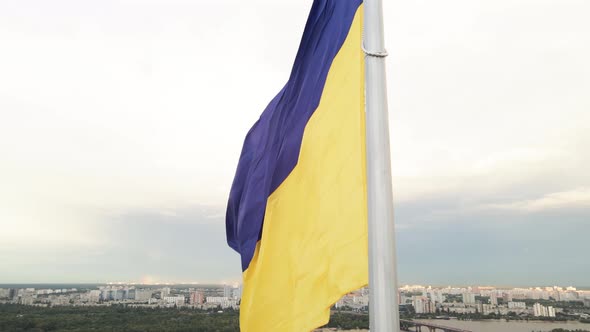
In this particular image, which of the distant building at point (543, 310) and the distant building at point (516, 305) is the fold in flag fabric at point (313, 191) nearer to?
the distant building at point (543, 310)

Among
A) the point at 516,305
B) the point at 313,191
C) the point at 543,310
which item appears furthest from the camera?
the point at 516,305

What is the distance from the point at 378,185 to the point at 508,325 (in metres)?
54.4

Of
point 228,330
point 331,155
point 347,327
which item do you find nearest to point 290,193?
point 331,155

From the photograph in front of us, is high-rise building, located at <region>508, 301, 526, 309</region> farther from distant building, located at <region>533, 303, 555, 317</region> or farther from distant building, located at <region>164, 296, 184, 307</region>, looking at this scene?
distant building, located at <region>164, 296, 184, 307</region>

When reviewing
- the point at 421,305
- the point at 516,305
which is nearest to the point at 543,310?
the point at 516,305

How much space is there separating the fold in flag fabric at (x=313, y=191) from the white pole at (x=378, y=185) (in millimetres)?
105

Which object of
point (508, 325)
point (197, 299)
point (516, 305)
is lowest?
point (197, 299)

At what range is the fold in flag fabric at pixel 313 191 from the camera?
75.8 inches

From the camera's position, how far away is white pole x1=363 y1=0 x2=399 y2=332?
62.9 inches

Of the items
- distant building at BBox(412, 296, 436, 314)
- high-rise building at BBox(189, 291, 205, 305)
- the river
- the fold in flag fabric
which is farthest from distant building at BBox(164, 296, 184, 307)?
the fold in flag fabric

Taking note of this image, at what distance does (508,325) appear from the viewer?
47.8m

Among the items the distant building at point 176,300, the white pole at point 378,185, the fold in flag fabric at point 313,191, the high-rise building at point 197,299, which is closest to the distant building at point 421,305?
the fold in flag fabric at point 313,191

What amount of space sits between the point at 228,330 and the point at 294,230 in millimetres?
47156

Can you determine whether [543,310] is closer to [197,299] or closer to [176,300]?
[197,299]
